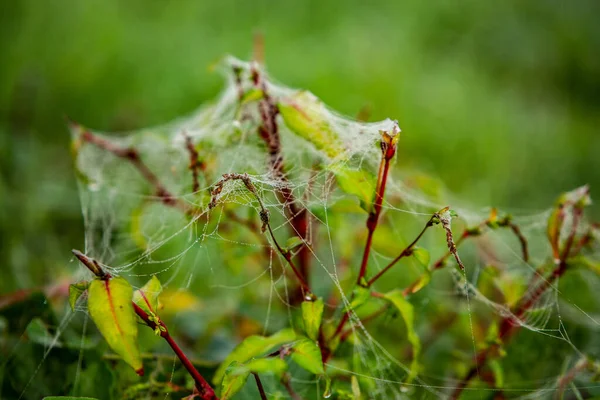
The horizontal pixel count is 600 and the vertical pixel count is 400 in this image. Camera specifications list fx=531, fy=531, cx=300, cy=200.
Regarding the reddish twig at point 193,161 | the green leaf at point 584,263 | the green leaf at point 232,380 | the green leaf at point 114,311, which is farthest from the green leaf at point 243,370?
the green leaf at point 584,263

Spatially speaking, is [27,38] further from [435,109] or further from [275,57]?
[435,109]

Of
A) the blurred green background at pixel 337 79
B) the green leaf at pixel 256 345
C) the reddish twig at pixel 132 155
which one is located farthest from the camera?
the blurred green background at pixel 337 79

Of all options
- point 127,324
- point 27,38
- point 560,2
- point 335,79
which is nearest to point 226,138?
point 127,324

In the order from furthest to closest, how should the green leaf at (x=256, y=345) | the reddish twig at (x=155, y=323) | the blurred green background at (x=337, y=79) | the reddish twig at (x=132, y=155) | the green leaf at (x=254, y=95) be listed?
1. the blurred green background at (x=337, y=79)
2. the reddish twig at (x=132, y=155)
3. the green leaf at (x=254, y=95)
4. the green leaf at (x=256, y=345)
5. the reddish twig at (x=155, y=323)

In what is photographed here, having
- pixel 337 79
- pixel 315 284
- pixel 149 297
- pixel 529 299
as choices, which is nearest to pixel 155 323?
pixel 149 297

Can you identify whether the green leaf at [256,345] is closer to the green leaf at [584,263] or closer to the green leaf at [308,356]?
the green leaf at [308,356]
